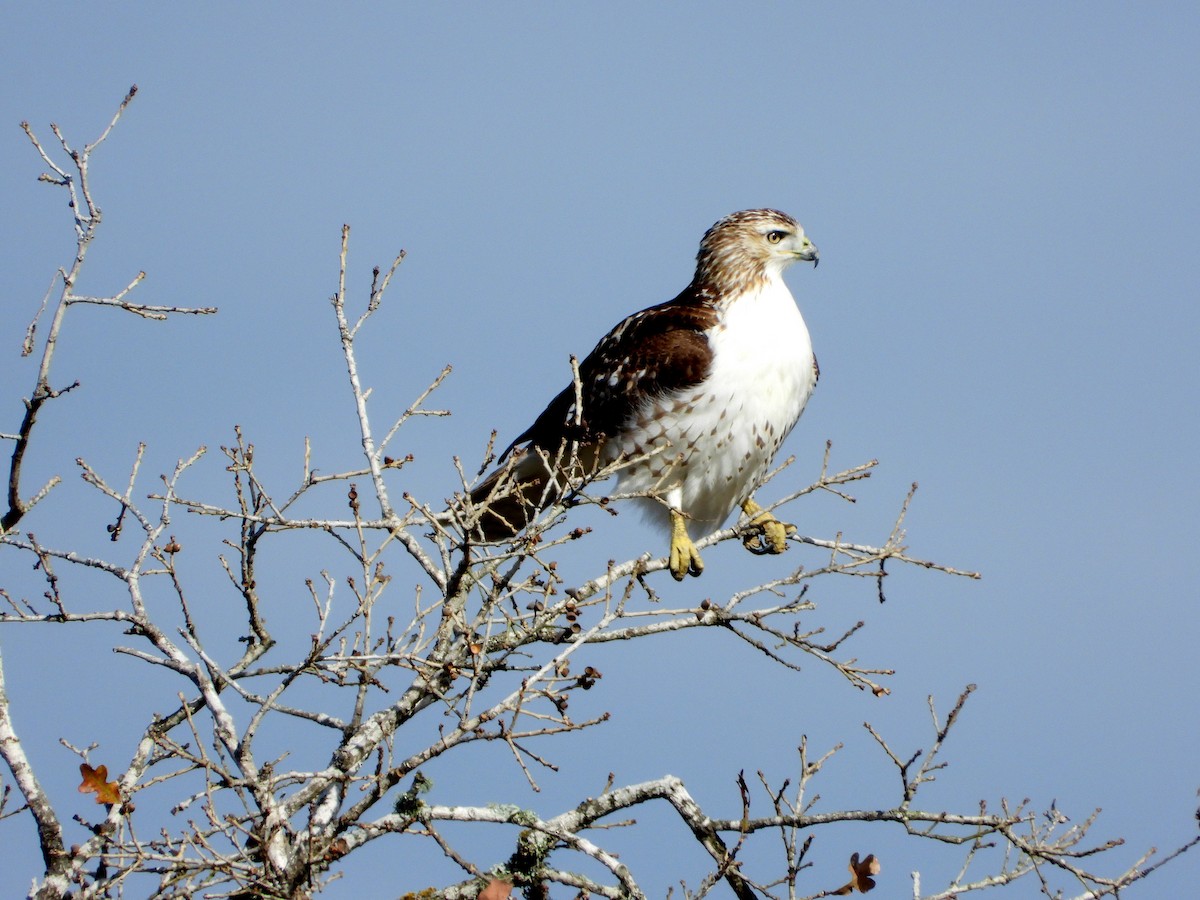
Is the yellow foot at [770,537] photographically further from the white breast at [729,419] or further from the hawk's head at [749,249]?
the hawk's head at [749,249]

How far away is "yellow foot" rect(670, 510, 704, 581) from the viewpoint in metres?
7.33

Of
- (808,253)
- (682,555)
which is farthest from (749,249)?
(682,555)

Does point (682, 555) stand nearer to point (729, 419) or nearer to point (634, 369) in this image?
point (729, 419)

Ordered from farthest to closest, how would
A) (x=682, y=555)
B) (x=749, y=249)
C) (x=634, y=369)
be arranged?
(x=749, y=249), (x=634, y=369), (x=682, y=555)

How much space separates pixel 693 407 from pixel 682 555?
2.37ft

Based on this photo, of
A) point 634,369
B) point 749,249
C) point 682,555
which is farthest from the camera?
point 749,249

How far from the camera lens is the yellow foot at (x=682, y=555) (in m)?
7.33

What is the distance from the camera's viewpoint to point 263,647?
5.86 m

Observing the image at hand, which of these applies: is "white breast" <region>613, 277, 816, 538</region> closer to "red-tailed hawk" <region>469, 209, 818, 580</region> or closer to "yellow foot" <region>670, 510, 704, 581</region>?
"red-tailed hawk" <region>469, 209, 818, 580</region>

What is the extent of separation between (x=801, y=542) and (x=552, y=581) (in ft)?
6.70

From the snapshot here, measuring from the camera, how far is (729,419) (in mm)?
7410

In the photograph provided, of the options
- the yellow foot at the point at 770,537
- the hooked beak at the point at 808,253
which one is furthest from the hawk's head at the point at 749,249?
the yellow foot at the point at 770,537

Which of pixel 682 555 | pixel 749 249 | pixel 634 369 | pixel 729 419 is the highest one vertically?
pixel 749 249

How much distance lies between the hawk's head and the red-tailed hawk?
0.06 feet
